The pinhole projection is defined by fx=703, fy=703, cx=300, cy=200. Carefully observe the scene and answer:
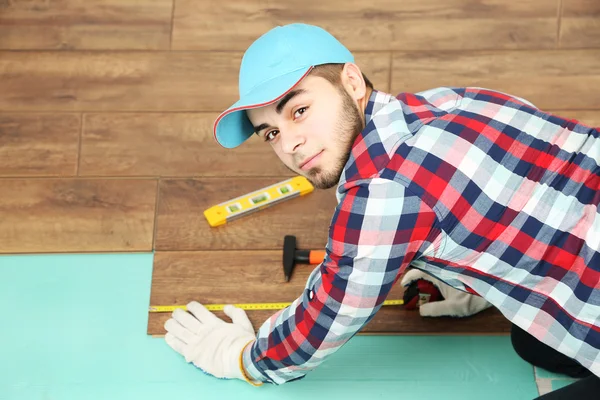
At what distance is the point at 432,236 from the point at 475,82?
1271 millimetres

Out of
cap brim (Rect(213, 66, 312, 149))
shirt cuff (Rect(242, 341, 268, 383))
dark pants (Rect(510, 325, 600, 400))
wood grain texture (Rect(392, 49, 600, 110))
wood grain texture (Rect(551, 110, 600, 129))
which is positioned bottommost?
shirt cuff (Rect(242, 341, 268, 383))

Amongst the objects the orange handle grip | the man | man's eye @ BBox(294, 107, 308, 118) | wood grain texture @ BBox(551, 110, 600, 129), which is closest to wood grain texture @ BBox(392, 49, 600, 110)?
wood grain texture @ BBox(551, 110, 600, 129)

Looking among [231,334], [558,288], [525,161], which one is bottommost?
[231,334]

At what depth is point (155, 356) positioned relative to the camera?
2.12 meters

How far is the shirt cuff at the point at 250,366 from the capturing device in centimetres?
191

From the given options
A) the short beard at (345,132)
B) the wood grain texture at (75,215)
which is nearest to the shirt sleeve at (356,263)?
the short beard at (345,132)

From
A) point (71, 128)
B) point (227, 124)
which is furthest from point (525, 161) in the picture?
point (71, 128)

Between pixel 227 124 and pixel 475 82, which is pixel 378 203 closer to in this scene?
pixel 227 124

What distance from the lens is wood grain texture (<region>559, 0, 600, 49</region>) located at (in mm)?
2670

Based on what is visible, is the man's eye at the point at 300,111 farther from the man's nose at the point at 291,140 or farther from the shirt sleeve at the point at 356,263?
the shirt sleeve at the point at 356,263

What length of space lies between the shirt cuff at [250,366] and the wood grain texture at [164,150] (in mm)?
700

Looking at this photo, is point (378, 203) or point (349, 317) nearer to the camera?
point (378, 203)

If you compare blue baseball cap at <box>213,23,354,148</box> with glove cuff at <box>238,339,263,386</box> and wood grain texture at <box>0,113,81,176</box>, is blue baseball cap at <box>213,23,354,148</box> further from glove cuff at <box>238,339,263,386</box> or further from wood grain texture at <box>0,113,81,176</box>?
wood grain texture at <box>0,113,81,176</box>

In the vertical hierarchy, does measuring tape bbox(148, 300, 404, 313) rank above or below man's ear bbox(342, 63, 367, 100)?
below
